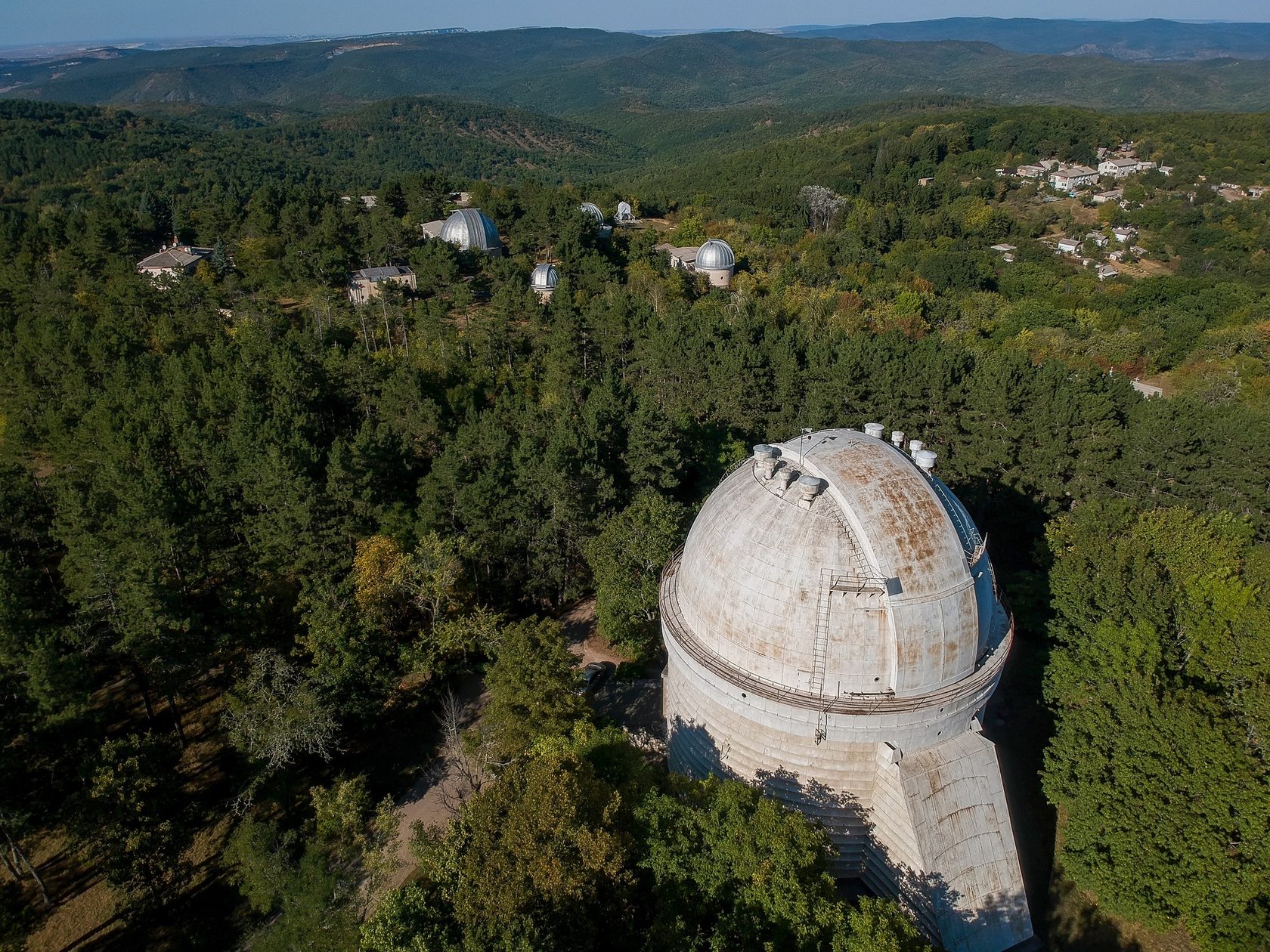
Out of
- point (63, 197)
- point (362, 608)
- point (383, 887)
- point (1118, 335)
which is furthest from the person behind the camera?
point (63, 197)

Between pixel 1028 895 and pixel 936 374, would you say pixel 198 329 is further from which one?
pixel 1028 895

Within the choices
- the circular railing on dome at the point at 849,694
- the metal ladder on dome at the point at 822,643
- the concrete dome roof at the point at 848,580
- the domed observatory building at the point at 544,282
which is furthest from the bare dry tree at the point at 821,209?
the metal ladder on dome at the point at 822,643

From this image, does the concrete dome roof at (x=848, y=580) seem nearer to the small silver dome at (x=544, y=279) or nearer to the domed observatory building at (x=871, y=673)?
the domed observatory building at (x=871, y=673)

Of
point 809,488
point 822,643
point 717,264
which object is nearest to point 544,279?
point 717,264

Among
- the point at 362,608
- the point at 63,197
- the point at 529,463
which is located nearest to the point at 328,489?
the point at 362,608

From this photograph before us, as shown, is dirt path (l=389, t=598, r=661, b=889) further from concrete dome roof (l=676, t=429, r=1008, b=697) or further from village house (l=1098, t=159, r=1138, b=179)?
village house (l=1098, t=159, r=1138, b=179)
